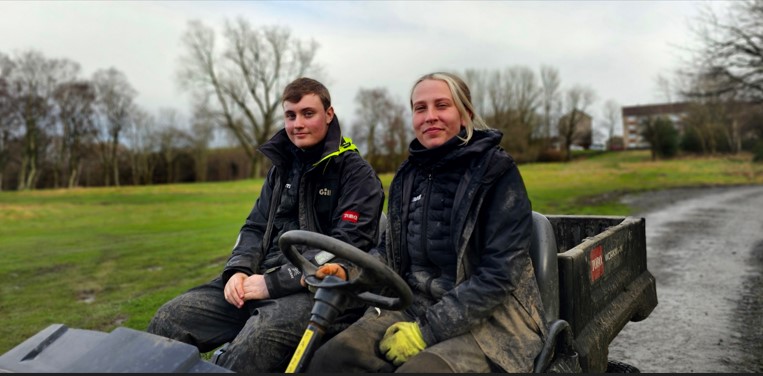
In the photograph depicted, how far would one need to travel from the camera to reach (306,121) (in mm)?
3156

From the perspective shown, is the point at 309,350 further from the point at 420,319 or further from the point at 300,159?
the point at 300,159

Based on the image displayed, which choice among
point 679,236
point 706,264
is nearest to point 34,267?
point 706,264

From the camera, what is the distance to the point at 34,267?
10.1 metres

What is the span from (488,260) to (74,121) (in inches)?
2057

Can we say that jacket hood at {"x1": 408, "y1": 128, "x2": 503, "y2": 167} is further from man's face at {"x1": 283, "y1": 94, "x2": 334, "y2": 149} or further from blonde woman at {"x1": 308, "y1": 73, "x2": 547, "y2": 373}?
man's face at {"x1": 283, "y1": 94, "x2": 334, "y2": 149}

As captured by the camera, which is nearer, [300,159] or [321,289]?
[321,289]

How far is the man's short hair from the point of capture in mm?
3143

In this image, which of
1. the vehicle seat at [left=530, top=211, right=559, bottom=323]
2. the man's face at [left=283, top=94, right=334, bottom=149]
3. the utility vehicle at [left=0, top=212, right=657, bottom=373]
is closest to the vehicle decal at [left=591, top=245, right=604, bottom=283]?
the utility vehicle at [left=0, top=212, right=657, bottom=373]

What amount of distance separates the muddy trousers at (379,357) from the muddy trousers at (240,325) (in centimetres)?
30

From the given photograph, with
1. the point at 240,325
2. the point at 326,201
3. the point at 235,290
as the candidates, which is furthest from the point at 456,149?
the point at 240,325

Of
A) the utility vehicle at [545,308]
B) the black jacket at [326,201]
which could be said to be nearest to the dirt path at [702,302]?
the utility vehicle at [545,308]

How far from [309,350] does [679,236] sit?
11.1 meters

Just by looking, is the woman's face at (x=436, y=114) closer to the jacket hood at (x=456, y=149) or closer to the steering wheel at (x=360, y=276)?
the jacket hood at (x=456, y=149)

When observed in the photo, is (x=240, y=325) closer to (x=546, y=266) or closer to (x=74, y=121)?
(x=546, y=266)
